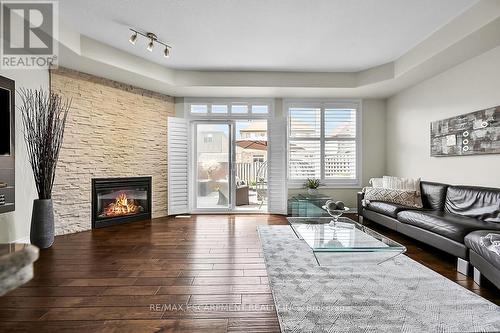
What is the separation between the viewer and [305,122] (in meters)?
5.97

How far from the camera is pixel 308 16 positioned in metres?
3.23

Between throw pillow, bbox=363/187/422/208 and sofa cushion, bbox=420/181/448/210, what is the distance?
107 millimetres

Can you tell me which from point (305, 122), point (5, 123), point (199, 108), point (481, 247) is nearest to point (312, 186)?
point (305, 122)

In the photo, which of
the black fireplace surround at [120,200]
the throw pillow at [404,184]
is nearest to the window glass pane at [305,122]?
the throw pillow at [404,184]

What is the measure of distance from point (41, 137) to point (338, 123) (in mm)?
5342

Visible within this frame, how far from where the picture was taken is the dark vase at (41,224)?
11.3 ft

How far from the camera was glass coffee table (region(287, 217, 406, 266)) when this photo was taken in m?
2.35

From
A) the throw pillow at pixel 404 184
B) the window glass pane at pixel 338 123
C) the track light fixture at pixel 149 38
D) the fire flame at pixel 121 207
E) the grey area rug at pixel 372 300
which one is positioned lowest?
the grey area rug at pixel 372 300

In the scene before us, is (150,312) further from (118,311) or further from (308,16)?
(308,16)

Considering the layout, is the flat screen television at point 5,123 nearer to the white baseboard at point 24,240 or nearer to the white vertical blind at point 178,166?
the white baseboard at point 24,240

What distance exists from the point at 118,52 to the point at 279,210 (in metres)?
4.15

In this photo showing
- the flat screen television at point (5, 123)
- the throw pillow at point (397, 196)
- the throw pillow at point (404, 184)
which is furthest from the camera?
the throw pillow at point (404, 184)

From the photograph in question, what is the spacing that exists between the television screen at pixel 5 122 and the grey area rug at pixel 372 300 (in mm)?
3497

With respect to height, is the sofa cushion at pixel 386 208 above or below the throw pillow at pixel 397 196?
below
